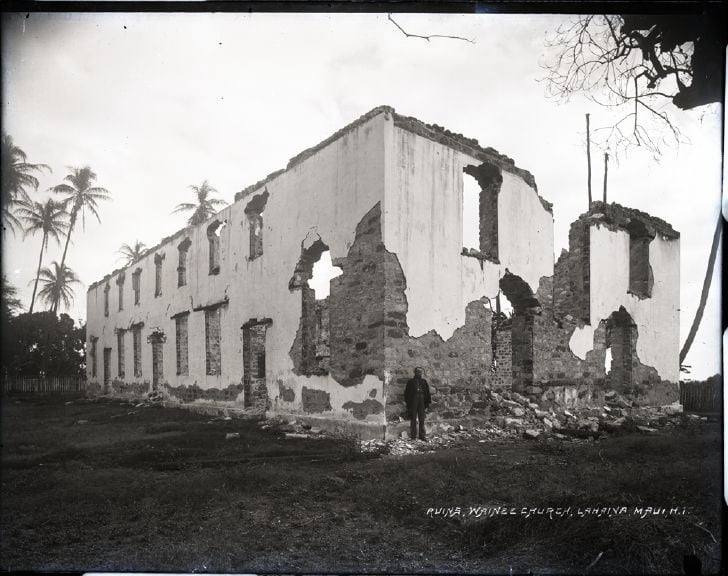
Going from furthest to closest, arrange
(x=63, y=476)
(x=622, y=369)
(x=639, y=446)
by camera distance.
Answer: (x=622, y=369), (x=639, y=446), (x=63, y=476)

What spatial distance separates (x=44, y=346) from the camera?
9.80 metres

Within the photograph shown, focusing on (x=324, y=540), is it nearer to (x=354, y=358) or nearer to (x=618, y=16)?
(x=354, y=358)

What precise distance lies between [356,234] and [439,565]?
5004 mm

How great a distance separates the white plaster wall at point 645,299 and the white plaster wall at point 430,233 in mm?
3209

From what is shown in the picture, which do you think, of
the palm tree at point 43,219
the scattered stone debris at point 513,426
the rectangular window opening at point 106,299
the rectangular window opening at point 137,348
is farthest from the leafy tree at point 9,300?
the rectangular window opening at point 106,299

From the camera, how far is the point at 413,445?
7.16 m

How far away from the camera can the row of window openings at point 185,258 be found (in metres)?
11.5

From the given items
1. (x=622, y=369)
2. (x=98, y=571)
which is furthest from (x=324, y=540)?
(x=622, y=369)

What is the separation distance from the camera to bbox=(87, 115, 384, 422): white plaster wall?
8.02 m

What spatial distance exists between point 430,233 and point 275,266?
3.63 metres

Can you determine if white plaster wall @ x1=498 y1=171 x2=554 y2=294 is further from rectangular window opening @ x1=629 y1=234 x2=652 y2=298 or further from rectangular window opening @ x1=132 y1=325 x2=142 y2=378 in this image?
rectangular window opening @ x1=132 y1=325 x2=142 y2=378

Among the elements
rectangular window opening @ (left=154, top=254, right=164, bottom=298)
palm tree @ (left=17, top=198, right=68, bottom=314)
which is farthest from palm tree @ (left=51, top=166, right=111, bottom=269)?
rectangular window opening @ (left=154, top=254, right=164, bottom=298)

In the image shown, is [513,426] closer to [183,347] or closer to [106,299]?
[183,347]

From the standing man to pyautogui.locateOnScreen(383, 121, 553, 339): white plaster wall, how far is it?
0.75 metres
